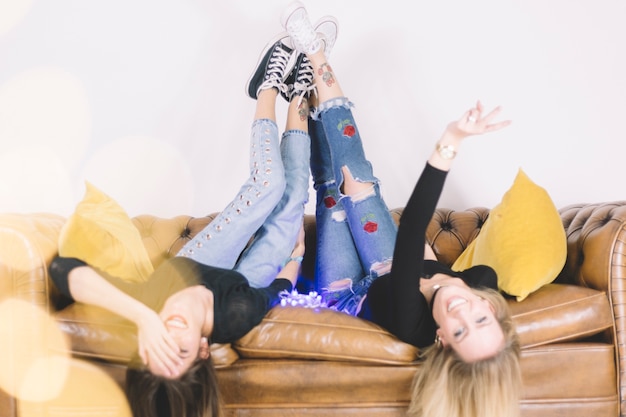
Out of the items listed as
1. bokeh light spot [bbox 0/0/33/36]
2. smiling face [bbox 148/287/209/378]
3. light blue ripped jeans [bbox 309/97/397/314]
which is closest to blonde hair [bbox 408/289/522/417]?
light blue ripped jeans [bbox 309/97/397/314]

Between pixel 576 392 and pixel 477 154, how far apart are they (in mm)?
1450

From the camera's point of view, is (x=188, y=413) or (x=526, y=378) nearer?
(x=188, y=413)

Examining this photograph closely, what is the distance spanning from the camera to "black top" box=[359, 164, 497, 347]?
1.56 meters

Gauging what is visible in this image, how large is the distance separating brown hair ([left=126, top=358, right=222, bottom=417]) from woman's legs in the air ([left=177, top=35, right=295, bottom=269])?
25.1 inches

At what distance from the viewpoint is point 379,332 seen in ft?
5.94

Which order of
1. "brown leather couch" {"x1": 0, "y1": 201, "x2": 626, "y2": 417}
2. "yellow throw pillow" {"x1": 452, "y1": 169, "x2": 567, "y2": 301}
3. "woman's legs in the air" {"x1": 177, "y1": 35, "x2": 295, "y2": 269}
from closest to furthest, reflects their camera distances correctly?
1. "brown leather couch" {"x1": 0, "y1": 201, "x2": 626, "y2": 417}
2. "yellow throw pillow" {"x1": 452, "y1": 169, "x2": 567, "y2": 301}
3. "woman's legs in the air" {"x1": 177, "y1": 35, "x2": 295, "y2": 269}

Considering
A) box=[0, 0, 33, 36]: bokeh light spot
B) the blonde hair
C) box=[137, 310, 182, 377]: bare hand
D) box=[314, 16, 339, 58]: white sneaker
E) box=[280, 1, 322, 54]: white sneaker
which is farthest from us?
box=[0, 0, 33, 36]: bokeh light spot

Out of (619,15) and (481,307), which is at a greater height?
(619,15)

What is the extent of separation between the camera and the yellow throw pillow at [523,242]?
1.99 m

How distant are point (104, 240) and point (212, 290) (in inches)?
17.6

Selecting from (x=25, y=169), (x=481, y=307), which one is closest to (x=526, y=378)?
(x=481, y=307)

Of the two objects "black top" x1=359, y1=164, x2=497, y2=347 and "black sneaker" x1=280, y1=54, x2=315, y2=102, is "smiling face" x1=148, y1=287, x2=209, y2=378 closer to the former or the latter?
"black top" x1=359, y1=164, x2=497, y2=347

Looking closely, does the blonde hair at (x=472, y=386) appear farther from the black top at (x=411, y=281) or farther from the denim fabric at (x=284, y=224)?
the denim fabric at (x=284, y=224)

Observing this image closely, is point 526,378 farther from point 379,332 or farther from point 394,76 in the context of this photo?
point 394,76
